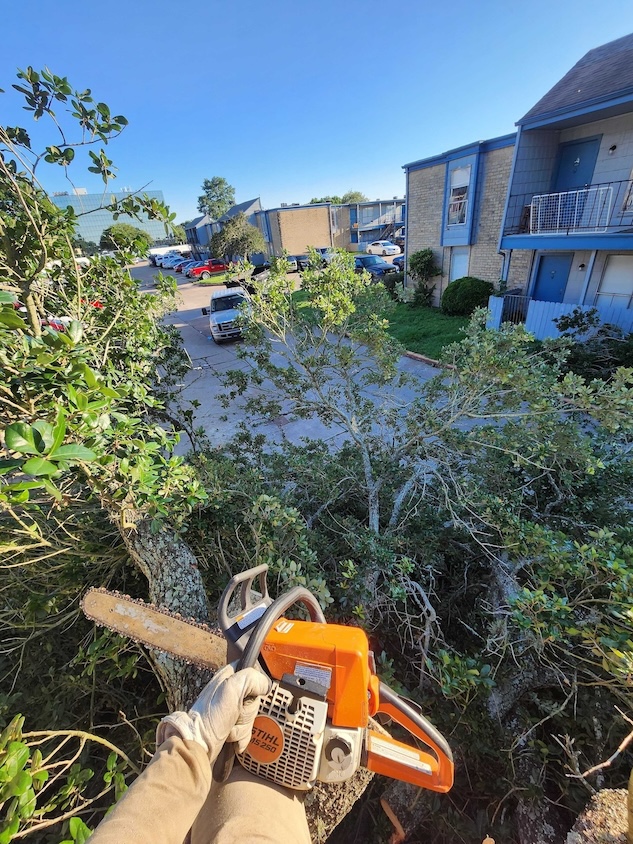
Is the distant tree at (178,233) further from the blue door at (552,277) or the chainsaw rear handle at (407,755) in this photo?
the blue door at (552,277)

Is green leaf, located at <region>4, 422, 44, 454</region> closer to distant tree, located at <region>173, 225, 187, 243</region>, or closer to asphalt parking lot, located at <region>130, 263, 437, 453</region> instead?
asphalt parking lot, located at <region>130, 263, 437, 453</region>

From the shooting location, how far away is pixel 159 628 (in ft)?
6.60

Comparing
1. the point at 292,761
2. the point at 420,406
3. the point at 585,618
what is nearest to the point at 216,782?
the point at 292,761

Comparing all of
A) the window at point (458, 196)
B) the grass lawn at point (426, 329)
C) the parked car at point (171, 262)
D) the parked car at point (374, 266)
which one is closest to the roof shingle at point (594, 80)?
the window at point (458, 196)

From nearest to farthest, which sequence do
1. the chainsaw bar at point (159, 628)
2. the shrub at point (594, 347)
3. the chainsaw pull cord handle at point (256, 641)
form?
the chainsaw pull cord handle at point (256, 641)
the chainsaw bar at point (159, 628)
the shrub at point (594, 347)

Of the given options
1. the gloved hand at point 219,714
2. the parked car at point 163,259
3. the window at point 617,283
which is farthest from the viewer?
the parked car at point 163,259

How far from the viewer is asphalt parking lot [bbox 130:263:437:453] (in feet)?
26.0

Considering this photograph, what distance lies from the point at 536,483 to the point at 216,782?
398 centimetres

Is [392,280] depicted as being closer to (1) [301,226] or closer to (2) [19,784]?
(2) [19,784]

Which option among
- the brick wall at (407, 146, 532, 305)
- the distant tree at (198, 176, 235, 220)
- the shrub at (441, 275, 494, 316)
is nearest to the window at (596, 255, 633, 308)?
the brick wall at (407, 146, 532, 305)

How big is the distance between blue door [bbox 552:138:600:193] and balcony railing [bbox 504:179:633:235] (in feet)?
1.45

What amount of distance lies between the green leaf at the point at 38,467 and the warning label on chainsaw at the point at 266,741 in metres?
1.30

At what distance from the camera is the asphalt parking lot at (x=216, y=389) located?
792 cm

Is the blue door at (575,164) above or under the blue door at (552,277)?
above
